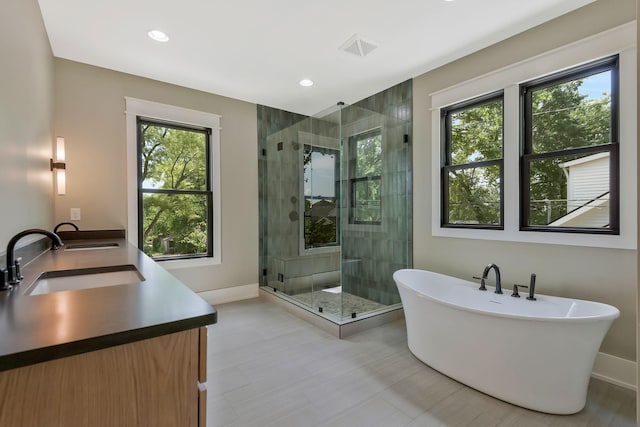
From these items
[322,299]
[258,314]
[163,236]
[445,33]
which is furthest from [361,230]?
[163,236]

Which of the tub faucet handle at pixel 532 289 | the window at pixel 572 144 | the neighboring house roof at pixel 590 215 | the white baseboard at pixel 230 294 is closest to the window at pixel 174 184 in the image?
the white baseboard at pixel 230 294

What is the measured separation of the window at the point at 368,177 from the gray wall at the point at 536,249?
43 centimetres

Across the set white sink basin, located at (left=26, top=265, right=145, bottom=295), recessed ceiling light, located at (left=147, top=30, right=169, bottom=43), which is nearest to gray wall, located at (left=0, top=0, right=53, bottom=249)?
white sink basin, located at (left=26, top=265, right=145, bottom=295)

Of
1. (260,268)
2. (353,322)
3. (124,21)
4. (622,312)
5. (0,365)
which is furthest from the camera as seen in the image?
(260,268)

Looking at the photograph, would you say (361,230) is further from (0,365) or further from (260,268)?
(0,365)

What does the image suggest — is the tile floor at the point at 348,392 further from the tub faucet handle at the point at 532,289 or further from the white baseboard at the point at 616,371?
the tub faucet handle at the point at 532,289

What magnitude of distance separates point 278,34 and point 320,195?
6.09 ft

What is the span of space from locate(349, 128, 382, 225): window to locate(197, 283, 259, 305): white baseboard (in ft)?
5.77

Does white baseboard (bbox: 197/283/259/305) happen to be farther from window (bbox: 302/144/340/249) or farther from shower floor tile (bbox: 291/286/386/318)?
window (bbox: 302/144/340/249)

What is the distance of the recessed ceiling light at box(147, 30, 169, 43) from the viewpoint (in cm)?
249

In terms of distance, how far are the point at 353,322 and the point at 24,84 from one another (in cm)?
307

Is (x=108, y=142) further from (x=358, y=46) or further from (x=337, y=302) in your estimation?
(x=337, y=302)

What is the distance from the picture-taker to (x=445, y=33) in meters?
2.55

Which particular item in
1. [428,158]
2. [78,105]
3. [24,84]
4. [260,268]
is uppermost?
[78,105]
